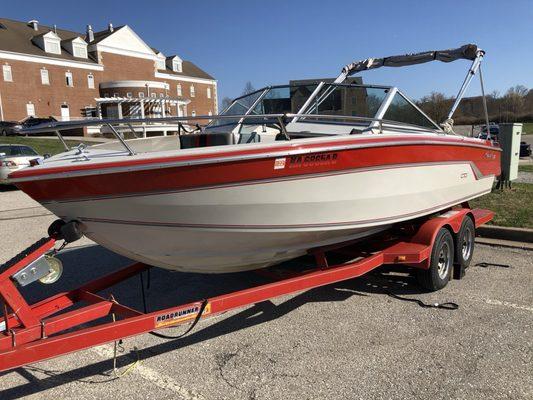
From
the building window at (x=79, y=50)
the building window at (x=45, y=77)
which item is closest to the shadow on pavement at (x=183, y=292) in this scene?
the building window at (x=45, y=77)

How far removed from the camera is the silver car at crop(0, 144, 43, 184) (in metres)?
13.7

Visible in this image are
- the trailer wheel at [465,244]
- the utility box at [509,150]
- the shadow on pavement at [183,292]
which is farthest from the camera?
the utility box at [509,150]

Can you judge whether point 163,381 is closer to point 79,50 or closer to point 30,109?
point 30,109

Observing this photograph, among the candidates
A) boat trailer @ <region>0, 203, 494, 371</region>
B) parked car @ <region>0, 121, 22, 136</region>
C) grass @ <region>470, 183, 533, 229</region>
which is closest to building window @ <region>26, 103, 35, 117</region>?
parked car @ <region>0, 121, 22, 136</region>

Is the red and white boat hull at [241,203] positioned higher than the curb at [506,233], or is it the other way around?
the red and white boat hull at [241,203]

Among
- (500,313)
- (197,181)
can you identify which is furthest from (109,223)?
(500,313)

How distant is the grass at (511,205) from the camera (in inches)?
285

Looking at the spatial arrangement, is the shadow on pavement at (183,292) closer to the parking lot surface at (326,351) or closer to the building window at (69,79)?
the parking lot surface at (326,351)

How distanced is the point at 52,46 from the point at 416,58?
49.2 metres

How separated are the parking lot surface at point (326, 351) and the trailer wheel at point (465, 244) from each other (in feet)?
0.75

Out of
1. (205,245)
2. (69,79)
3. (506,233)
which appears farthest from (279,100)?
(69,79)

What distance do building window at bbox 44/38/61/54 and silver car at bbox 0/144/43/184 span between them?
37.7 metres

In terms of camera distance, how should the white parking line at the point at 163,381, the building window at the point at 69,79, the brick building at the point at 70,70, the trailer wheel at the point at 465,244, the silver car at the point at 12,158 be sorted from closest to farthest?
the white parking line at the point at 163,381 → the trailer wheel at the point at 465,244 → the silver car at the point at 12,158 → the brick building at the point at 70,70 → the building window at the point at 69,79

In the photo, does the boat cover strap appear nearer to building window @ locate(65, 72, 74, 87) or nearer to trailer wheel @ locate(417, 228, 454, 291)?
trailer wheel @ locate(417, 228, 454, 291)
